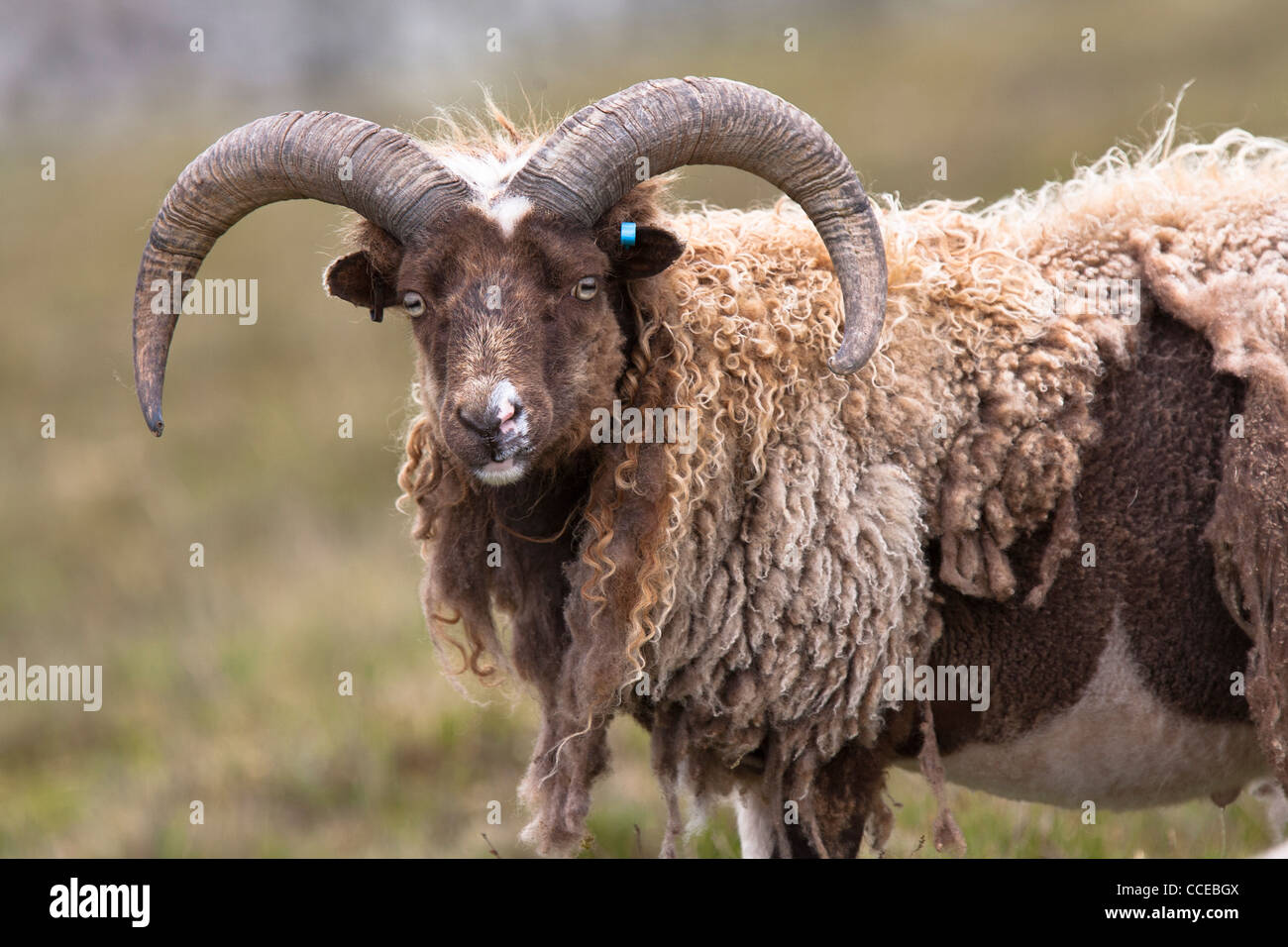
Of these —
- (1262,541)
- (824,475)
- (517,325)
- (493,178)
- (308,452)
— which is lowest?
(1262,541)

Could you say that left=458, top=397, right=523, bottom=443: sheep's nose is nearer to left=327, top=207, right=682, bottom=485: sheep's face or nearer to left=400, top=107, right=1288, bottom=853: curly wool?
left=327, top=207, right=682, bottom=485: sheep's face

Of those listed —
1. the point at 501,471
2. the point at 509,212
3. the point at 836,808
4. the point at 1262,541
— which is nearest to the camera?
the point at 501,471

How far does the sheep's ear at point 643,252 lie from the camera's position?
4453 millimetres

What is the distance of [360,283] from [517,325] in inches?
35.4

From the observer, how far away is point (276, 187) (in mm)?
4652

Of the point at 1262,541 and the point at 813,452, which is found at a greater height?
the point at 813,452

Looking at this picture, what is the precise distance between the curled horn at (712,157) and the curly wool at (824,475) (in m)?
0.38

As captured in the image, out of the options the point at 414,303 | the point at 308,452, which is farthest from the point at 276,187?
the point at 308,452

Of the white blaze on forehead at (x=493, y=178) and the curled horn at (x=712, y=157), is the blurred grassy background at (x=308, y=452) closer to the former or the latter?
the white blaze on forehead at (x=493, y=178)

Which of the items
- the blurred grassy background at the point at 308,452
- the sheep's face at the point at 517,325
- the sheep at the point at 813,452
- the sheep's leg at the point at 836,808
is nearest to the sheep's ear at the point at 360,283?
the sheep at the point at 813,452

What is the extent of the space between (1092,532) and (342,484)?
11.0 metres

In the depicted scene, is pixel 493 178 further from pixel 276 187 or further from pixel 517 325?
pixel 276 187

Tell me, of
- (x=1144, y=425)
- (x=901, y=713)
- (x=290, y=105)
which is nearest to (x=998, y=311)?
Result: (x=1144, y=425)
